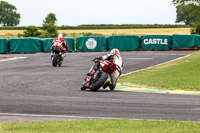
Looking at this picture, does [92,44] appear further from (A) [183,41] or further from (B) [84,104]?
(B) [84,104]

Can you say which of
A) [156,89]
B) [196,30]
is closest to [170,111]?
[156,89]

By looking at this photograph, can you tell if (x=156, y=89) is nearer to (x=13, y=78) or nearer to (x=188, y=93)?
(x=188, y=93)

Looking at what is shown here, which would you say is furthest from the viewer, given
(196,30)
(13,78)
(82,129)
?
(196,30)

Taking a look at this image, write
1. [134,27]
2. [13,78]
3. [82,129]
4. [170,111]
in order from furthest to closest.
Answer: [134,27]
[13,78]
[170,111]
[82,129]

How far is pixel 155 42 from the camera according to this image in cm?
4712

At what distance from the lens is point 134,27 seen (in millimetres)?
115688

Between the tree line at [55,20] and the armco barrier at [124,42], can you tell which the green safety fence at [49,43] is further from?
the tree line at [55,20]

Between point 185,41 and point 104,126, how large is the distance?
37.7m

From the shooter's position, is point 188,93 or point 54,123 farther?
point 188,93

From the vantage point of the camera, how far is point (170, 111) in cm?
1134

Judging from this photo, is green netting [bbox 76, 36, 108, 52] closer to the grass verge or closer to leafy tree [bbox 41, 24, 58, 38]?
the grass verge

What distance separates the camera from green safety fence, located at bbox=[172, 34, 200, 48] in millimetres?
45750

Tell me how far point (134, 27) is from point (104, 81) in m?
101

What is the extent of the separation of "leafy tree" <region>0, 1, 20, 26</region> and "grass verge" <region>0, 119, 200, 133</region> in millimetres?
160956
